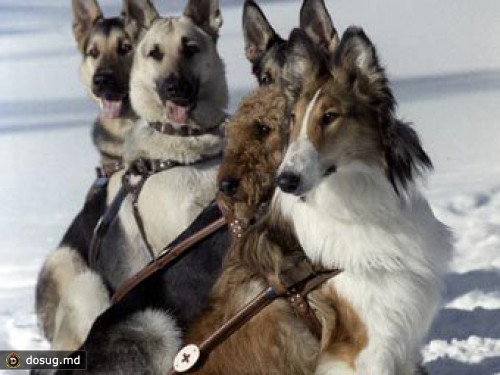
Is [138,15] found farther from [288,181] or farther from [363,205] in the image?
[288,181]

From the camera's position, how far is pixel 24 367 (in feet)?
18.0

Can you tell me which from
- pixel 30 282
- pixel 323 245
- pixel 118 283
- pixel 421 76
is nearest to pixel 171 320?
pixel 323 245

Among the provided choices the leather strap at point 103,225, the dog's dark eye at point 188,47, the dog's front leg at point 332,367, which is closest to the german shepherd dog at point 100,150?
the leather strap at point 103,225

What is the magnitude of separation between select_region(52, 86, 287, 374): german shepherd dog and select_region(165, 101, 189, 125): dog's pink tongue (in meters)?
1.25

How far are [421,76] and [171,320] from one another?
8137mm

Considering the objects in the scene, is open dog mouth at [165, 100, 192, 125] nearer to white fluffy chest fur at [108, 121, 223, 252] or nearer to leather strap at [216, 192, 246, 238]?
white fluffy chest fur at [108, 121, 223, 252]

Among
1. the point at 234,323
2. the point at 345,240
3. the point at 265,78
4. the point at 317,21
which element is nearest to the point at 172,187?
the point at 265,78

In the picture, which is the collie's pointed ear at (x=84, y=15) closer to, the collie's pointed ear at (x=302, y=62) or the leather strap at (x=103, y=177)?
the leather strap at (x=103, y=177)

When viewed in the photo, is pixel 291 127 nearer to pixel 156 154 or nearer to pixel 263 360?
pixel 263 360

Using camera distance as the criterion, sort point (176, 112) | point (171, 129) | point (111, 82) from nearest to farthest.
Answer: point (171, 129), point (176, 112), point (111, 82)

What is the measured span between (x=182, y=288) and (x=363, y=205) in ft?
3.37

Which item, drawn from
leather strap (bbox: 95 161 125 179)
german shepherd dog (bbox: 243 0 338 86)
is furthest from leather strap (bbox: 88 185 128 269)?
german shepherd dog (bbox: 243 0 338 86)

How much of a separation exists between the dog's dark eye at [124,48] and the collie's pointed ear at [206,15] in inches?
19.4

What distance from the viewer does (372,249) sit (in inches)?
159
